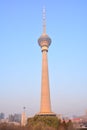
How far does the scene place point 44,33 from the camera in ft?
271

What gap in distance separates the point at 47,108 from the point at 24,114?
1209 inches

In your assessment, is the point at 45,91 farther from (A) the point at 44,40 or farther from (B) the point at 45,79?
(A) the point at 44,40

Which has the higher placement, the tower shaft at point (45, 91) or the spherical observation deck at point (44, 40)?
the spherical observation deck at point (44, 40)

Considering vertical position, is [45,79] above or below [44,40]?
below

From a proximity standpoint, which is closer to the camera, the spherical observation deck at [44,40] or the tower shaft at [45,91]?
the tower shaft at [45,91]

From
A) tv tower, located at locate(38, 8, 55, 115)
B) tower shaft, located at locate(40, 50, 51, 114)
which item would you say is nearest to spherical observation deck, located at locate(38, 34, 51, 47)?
tv tower, located at locate(38, 8, 55, 115)

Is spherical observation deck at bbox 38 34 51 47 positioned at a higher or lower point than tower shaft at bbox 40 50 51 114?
higher

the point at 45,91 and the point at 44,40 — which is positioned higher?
the point at 44,40

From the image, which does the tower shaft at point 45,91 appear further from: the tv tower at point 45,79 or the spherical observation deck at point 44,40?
the spherical observation deck at point 44,40

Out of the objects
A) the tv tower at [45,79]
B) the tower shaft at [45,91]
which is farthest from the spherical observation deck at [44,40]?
the tower shaft at [45,91]

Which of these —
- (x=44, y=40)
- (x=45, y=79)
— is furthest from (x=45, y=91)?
(x=44, y=40)

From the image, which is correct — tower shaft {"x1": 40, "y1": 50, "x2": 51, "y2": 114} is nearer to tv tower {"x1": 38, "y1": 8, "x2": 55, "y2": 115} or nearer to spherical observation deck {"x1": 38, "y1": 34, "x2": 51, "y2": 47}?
tv tower {"x1": 38, "y1": 8, "x2": 55, "y2": 115}

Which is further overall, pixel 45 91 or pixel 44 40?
pixel 44 40

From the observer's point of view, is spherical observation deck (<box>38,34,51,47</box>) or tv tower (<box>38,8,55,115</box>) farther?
spherical observation deck (<box>38,34,51,47</box>)
